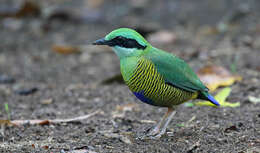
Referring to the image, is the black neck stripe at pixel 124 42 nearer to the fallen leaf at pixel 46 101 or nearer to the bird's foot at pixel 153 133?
the bird's foot at pixel 153 133

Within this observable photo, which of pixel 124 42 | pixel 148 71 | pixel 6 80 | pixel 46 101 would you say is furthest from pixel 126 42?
pixel 6 80

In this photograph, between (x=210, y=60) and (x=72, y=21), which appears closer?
(x=210, y=60)

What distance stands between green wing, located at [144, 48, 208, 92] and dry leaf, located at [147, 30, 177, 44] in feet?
15.1

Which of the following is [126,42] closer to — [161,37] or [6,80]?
[6,80]

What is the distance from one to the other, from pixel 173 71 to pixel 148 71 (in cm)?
32

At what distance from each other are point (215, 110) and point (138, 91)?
1.48 meters

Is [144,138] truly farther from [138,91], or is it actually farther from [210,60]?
[210,60]

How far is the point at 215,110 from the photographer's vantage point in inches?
217

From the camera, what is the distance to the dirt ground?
4367 millimetres

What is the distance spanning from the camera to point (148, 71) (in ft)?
14.5

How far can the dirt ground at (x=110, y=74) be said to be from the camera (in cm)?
437

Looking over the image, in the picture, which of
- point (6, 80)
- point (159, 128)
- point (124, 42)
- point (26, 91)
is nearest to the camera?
point (124, 42)

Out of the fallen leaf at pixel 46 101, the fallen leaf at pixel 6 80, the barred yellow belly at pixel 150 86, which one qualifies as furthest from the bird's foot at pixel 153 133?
the fallen leaf at pixel 6 80

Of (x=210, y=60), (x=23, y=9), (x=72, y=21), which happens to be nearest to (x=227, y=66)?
(x=210, y=60)
